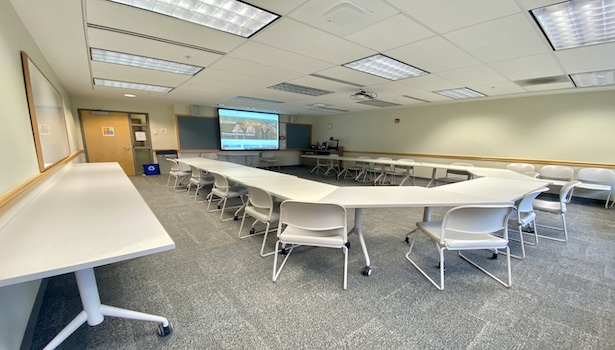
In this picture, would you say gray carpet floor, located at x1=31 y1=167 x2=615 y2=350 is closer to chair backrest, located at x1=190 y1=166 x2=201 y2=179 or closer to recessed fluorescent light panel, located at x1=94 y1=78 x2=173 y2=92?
chair backrest, located at x1=190 y1=166 x2=201 y2=179

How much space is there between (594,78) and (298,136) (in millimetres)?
8411

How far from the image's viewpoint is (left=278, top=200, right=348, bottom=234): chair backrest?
5.90 feet

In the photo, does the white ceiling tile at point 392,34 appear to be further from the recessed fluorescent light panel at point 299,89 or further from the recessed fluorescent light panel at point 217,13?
the recessed fluorescent light panel at point 299,89

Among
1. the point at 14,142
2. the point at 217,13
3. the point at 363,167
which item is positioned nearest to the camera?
the point at 14,142

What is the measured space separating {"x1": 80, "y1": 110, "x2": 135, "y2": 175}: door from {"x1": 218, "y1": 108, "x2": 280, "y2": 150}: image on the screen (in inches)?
106

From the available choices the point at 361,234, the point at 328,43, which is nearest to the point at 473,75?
the point at 328,43

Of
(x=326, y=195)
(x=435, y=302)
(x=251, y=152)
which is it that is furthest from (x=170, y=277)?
(x=251, y=152)

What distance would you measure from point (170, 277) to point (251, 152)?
7225mm

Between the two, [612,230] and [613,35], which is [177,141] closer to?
[613,35]

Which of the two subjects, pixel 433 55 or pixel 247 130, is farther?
pixel 247 130

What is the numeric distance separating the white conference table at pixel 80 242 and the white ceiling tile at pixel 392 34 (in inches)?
96.6

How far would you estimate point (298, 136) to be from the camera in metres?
10.4

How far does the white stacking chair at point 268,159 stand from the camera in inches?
362

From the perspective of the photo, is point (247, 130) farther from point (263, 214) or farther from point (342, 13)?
Result: point (342, 13)
